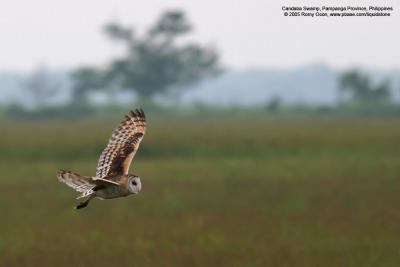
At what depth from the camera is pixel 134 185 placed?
4973 mm

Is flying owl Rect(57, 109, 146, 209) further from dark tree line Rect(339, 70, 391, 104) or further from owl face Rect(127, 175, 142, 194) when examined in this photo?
dark tree line Rect(339, 70, 391, 104)

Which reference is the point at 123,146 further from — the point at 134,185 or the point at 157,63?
the point at 157,63

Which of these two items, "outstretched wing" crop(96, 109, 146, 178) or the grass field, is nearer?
"outstretched wing" crop(96, 109, 146, 178)

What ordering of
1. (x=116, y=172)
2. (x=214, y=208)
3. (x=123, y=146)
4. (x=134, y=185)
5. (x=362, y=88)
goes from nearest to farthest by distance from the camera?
(x=134, y=185) < (x=116, y=172) < (x=123, y=146) < (x=214, y=208) < (x=362, y=88)

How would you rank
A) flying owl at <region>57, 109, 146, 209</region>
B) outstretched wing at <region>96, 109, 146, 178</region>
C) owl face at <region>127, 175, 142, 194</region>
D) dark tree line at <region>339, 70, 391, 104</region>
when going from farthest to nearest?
dark tree line at <region>339, 70, 391, 104</region> → outstretched wing at <region>96, 109, 146, 178</region> → flying owl at <region>57, 109, 146, 209</region> → owl face at <region>127, 175, 142, 194</region>

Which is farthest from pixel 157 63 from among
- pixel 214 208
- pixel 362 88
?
pixel 214 208

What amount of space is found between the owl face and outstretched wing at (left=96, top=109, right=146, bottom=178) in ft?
1.42

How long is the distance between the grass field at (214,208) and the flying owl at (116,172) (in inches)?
336

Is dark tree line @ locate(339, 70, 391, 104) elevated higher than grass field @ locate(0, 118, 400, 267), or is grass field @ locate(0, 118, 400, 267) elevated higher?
grass field @ locate(0, 118, 400, 267)

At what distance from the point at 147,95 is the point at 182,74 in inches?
147

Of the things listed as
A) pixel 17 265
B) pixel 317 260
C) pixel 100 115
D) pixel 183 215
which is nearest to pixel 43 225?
pixel 183 215

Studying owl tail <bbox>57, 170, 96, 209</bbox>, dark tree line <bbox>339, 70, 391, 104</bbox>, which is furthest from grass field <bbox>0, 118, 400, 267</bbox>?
dark tree line <bbox>339, 70, 391, 104</bbox>

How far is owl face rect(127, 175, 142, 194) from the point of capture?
193 inches

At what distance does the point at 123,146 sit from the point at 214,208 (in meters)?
15.4
